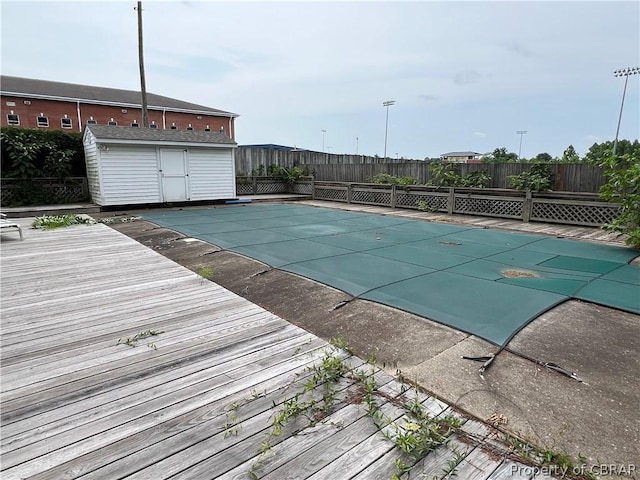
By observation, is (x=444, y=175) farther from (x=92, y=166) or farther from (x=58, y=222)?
(x=92, y=166)

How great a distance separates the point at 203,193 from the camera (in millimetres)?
11031

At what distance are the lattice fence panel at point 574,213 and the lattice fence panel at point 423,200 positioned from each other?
7.37 feet

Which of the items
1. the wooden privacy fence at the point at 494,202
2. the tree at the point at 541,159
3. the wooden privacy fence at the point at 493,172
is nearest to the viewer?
the wooden privacy fence at the point at 494,202

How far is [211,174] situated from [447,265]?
888cm

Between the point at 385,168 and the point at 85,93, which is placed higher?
the point at 85,93

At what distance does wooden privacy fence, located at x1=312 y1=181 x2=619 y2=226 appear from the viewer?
24.2ft

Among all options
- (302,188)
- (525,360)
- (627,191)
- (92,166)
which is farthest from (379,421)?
(302,188)

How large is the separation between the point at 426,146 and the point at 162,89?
21.3 m

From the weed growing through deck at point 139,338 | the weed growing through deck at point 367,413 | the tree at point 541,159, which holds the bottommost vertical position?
the weed growing through deck at point 139,338

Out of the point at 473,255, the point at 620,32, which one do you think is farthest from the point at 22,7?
the point at 620,32

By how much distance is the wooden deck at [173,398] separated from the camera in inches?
53.2

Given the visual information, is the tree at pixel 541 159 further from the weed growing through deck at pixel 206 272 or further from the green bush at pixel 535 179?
Answer: the weed growing through deck at pixel 206 272

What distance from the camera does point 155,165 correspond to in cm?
1021

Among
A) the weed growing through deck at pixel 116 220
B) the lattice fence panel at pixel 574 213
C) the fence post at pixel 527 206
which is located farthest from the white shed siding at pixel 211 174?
the lattice fence panel at pixel 574 213
